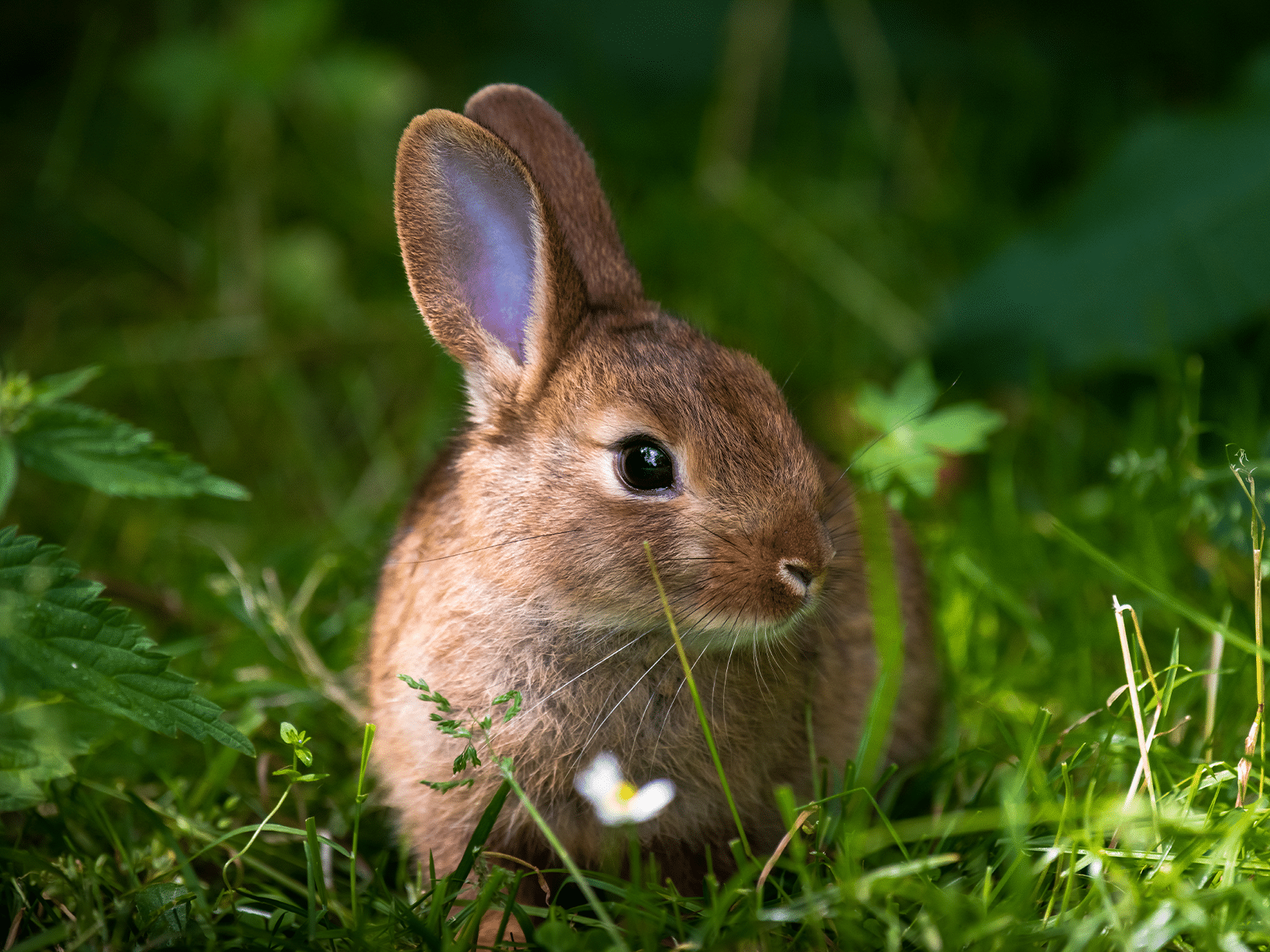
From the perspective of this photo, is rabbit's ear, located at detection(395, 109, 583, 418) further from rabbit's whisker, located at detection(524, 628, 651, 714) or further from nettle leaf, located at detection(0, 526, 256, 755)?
nettle leaf, located at detection(0, 526, 256, 755)

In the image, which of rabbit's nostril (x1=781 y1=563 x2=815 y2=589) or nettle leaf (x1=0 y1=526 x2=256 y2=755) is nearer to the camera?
nettle leaf (x1=0 y1=526 x2=256 y2=755)

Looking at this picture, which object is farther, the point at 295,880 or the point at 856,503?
the point at 856,503

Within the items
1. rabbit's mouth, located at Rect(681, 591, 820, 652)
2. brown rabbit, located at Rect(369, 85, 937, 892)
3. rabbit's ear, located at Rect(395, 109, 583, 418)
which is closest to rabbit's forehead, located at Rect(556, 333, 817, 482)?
brown rabbit, located at Rect(369, 85, 937, 892)

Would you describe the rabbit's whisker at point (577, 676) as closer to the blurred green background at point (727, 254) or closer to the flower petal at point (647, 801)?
the flower petal at point (647, 801)

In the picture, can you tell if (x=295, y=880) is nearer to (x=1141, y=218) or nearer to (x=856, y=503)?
(x=856, y=503)

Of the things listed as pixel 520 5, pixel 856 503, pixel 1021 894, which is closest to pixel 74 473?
pixel 856 503

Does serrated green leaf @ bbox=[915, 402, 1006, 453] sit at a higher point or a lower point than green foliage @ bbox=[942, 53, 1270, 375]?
lower

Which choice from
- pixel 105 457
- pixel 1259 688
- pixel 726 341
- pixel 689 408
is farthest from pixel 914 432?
pixel 105 457
